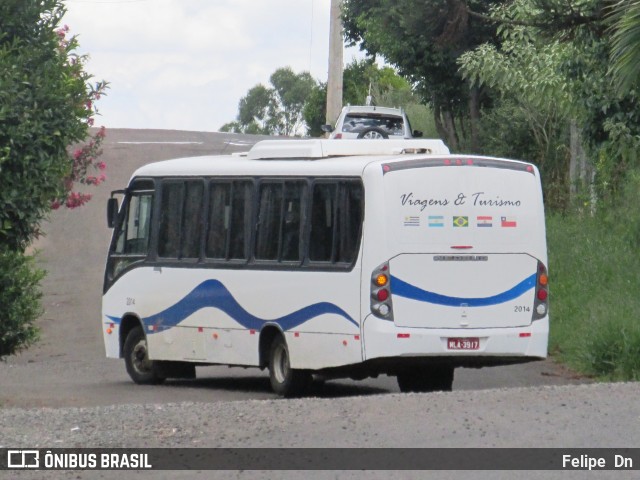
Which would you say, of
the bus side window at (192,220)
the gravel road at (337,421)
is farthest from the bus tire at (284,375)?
the bus side window at (192,220)

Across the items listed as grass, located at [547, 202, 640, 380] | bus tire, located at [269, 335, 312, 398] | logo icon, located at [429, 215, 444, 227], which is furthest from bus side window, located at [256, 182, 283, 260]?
grass, located at [547, 202, 640, 380]

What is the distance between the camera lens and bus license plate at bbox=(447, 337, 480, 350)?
13.6m

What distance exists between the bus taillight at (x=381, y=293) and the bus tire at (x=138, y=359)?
442 cm

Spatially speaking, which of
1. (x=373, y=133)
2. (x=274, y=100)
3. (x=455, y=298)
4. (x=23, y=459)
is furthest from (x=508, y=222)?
(x=274, y=100)

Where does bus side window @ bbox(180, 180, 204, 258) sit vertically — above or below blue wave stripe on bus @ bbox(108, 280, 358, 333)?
above

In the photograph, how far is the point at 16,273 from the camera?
1325cm

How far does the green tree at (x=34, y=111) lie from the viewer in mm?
11172

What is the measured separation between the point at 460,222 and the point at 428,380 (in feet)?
7.55

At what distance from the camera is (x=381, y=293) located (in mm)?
13445

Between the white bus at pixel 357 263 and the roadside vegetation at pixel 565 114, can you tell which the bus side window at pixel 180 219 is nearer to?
the white bus at pixel 357 263

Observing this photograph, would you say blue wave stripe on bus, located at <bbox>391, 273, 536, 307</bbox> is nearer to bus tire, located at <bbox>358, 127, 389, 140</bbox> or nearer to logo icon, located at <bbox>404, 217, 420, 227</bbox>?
logo icon, located at <bbox>404, 217, 420, 227</bbox>

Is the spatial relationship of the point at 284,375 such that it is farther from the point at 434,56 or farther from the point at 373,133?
the point at 434,56

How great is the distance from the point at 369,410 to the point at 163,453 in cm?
207

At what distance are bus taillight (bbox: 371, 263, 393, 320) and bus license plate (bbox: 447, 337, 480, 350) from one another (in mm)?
708
